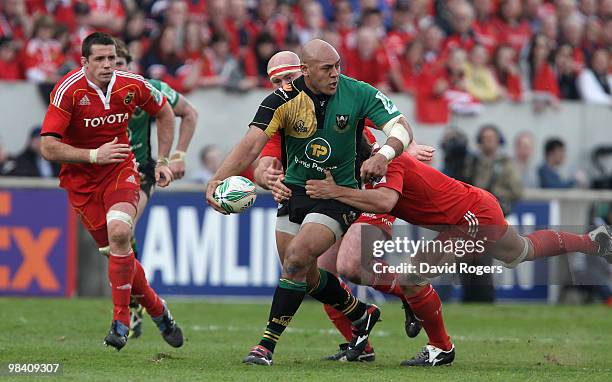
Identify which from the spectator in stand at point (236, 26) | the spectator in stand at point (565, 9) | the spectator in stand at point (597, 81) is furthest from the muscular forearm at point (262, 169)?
the spectator in stand at point (565, 9)

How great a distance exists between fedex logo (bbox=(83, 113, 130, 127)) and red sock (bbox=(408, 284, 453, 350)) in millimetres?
2838

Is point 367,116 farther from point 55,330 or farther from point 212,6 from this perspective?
point 212,6

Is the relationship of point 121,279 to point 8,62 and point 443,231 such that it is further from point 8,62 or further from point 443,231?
point 8,62

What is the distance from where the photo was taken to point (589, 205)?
17.5 metres

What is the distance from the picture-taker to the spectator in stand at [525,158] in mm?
18234

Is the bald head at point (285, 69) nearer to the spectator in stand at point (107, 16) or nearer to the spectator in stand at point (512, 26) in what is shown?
the spectator in stand at point (107, 16)

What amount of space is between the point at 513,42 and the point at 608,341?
9.62m

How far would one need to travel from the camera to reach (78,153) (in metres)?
9.91

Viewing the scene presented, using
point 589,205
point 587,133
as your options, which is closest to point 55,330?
point 589,205

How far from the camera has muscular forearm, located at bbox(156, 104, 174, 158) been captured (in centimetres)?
1084

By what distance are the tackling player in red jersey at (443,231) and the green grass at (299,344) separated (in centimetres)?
42

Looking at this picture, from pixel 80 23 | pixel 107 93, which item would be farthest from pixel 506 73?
pixel 107 93

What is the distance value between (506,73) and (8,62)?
7722 millimetres

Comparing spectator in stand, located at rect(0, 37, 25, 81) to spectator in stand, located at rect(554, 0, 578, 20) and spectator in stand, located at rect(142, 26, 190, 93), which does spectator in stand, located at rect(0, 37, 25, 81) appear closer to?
spectator in stand, located at rect(142, 26, 190, 93)
